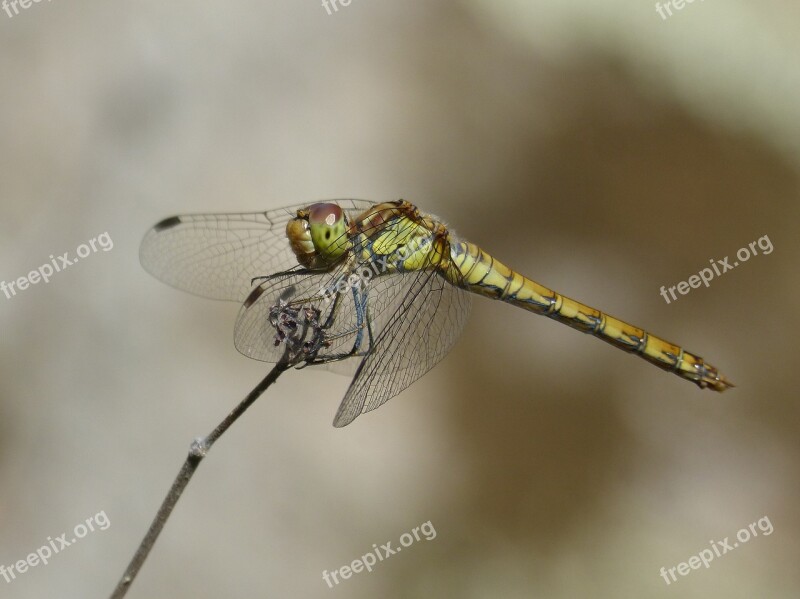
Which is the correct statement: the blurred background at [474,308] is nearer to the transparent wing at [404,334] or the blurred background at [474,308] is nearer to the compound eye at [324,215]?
the transparent wing at [404,334]

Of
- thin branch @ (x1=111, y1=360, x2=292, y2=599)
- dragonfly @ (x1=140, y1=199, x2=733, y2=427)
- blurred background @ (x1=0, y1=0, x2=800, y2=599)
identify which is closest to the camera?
thin branch @ (x1=111, y1=360, x2=292, y2=599)

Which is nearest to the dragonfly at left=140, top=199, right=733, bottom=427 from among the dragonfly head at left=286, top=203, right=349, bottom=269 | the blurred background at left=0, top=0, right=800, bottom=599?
the dragonfly head at left=286, top=203, right=349, bottom=269

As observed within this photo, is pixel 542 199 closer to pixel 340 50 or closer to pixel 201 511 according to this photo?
pixel 340 50

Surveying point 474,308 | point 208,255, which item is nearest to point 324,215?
point 208,255

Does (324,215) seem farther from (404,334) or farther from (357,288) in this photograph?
(404,334)

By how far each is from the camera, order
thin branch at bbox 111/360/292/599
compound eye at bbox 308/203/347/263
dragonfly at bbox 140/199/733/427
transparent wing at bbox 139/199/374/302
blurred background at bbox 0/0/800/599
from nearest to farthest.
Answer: thin branch at bbox 111/360/292/599
dragonfly at bbox 140/199/733/427
compound eye at bbox 308/203/347/263
transparent wing at bbox 139/199/374/302
blurred background at bbox 0/0/800/599

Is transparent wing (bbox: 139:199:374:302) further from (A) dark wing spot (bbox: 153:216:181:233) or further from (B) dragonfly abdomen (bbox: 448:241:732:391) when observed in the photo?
(B) dragonfly abdomen (bbox: 448:241:732:391)

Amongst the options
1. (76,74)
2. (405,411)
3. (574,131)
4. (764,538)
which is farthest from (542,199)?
(76,74)
